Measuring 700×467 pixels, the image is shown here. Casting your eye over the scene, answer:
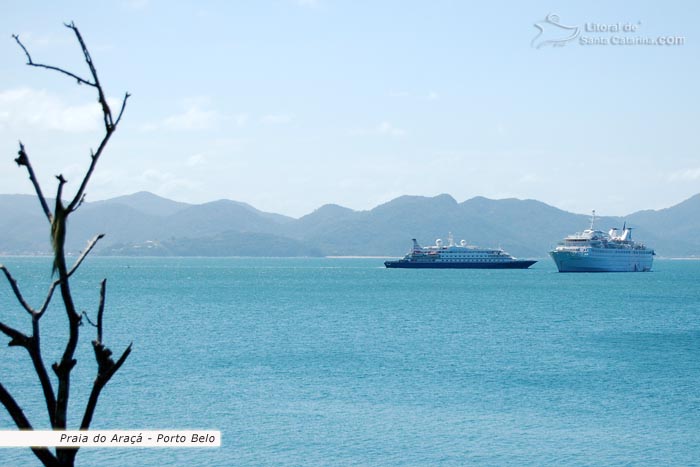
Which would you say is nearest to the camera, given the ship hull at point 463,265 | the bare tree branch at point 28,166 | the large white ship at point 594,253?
the bare tree branch at point 28,166

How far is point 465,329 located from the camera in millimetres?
60000

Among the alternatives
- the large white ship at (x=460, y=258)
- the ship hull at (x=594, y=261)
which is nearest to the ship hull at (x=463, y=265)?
the large white ship at (x=460, y=258)

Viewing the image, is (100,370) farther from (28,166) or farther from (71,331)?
(28,166)

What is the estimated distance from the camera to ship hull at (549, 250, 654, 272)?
518ft

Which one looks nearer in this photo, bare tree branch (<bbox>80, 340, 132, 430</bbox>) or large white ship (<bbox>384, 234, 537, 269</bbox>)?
bare tree branch (<bbox>80, 340, 132, 430</bbox>)

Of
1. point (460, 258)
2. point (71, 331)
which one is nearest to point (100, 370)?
point (71, 331)

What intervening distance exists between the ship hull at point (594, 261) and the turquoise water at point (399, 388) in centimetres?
8791

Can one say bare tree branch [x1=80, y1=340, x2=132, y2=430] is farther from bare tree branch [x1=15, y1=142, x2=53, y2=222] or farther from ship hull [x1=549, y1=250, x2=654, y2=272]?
ship hull [x1=549, y1=250, x2=654, y2=272]

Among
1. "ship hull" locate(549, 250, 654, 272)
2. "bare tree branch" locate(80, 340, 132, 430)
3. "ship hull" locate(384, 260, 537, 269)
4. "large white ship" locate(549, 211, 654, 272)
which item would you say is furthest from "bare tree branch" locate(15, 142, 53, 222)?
"ship hull" locate(384, 260, 537, 269)

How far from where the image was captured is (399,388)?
33062mm

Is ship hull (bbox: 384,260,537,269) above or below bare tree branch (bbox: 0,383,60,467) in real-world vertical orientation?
below

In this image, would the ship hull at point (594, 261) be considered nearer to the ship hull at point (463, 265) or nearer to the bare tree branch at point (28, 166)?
the ship hull at point (463, 265)

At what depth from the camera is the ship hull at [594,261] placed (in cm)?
15788

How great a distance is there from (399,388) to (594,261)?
134m
